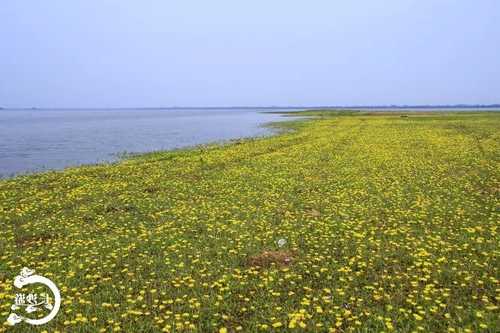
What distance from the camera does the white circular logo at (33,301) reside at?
740cm

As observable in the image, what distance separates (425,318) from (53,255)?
9.17 meters

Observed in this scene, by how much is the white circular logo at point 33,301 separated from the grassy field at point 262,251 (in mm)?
169

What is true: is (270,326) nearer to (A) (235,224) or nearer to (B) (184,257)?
(B) (184,257)

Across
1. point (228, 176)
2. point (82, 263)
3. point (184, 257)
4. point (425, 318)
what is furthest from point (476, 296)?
point (228, 176)

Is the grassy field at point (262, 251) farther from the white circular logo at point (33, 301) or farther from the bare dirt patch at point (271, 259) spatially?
the white circular logo at point (33, 301)

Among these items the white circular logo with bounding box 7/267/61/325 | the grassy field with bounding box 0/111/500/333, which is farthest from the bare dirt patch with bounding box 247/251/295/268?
the white circular logo with bounding box 7/267/61/325

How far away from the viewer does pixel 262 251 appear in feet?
35.2

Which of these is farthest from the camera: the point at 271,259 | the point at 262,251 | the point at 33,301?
the point at 262,251

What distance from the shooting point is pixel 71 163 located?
34250mm

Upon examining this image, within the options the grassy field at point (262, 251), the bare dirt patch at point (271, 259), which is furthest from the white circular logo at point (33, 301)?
the bare dirt patch at point (271, 259)

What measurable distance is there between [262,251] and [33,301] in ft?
18.2

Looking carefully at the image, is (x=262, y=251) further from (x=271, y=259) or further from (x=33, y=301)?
(x=33, y=301)

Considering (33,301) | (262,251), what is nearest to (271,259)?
(262,251)

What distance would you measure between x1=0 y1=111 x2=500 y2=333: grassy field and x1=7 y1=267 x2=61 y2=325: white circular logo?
169 mm
